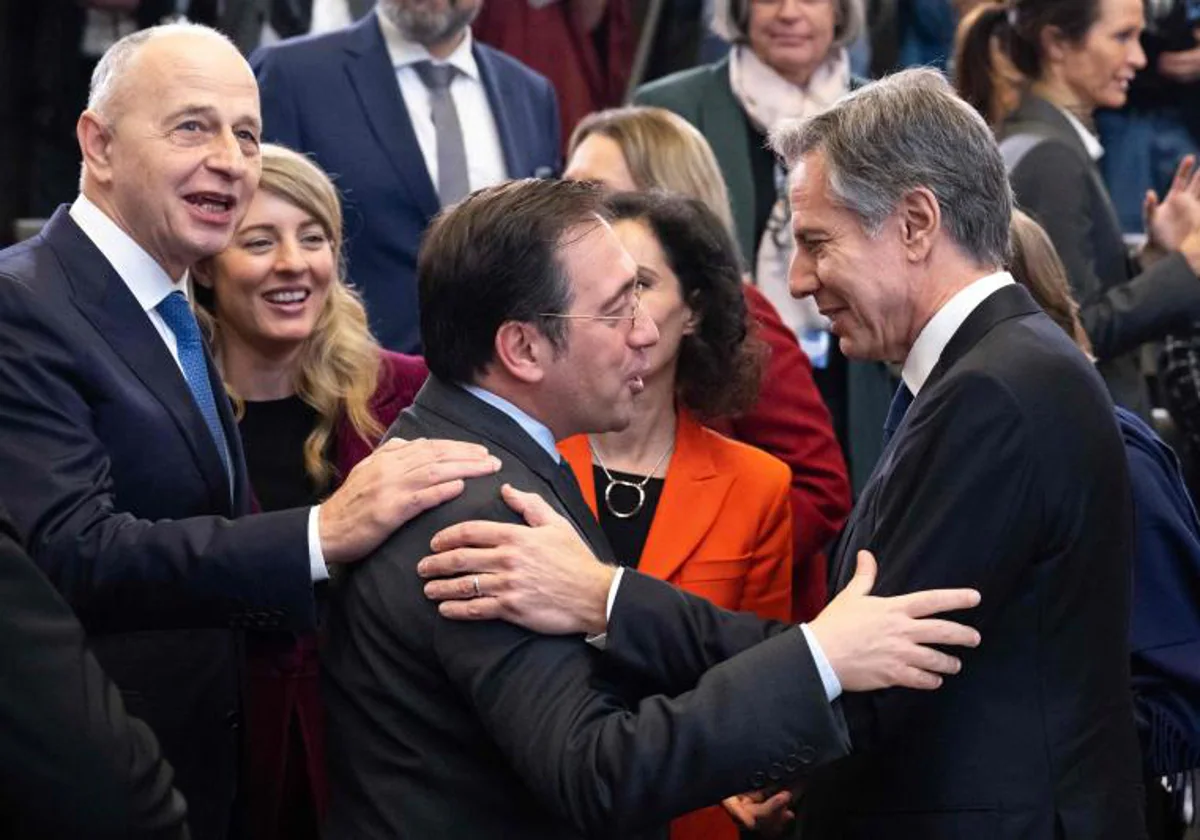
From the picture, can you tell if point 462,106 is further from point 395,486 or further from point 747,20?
point 395,486

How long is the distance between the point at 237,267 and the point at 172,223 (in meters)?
0.70

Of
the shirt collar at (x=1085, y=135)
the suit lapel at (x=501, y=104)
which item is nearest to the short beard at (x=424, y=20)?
the suit lapel at (x=501, y=104)

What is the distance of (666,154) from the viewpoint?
430cm

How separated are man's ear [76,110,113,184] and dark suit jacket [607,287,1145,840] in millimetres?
1105

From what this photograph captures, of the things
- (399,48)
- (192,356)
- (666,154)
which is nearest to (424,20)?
(399,48)

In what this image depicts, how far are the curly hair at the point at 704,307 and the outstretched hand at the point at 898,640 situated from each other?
1.23m

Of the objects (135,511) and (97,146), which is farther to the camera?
(97,146)

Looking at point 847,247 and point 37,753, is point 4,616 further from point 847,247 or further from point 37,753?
point 847,247

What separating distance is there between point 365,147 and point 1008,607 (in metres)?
2.67

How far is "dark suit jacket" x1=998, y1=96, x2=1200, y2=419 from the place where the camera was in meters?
4.48

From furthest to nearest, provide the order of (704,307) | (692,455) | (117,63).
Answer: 1. (704,307)
2. (692,455)
3. (117,63)

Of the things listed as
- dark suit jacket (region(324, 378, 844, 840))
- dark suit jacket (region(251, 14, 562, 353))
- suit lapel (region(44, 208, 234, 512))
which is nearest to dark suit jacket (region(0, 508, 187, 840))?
dark suit jacket (region(324, 378, 844, 840))

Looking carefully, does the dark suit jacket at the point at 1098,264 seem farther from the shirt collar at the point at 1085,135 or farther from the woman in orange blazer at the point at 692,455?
the woman in orange blazer at the point at 692,455

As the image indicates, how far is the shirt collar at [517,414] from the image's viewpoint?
8.65 feet
